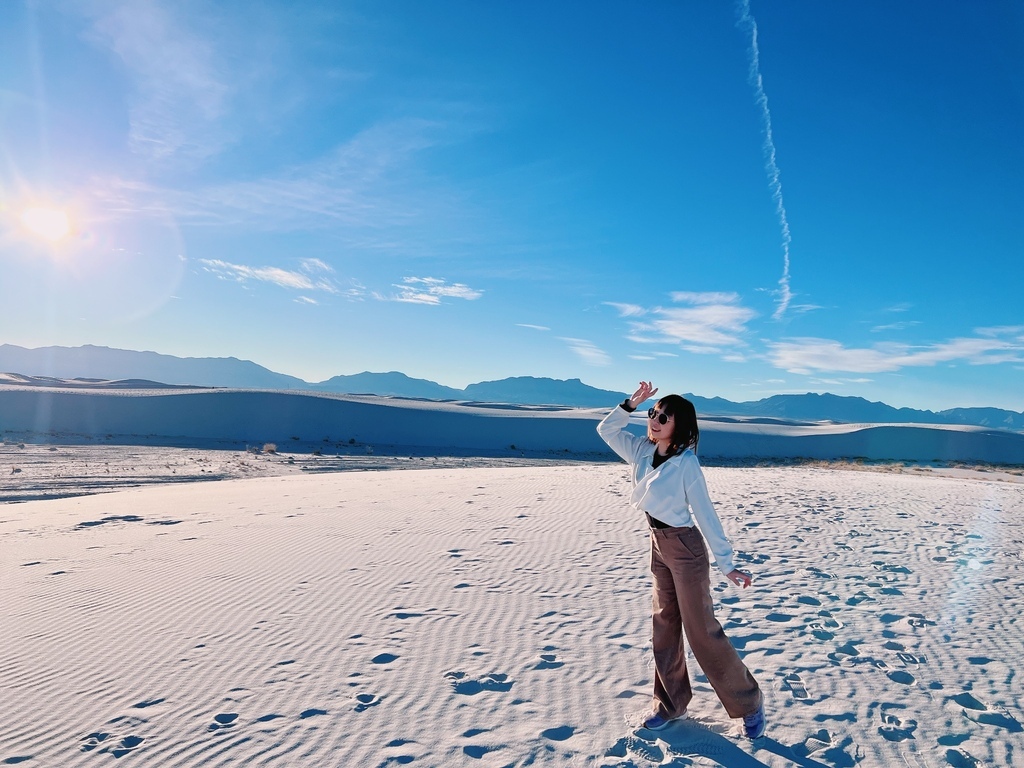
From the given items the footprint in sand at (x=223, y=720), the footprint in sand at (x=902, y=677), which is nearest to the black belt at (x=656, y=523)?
the footprint in sand at (x=902, y=677)

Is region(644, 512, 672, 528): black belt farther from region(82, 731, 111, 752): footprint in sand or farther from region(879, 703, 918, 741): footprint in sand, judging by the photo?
region(82, 731, 111, 752): footprint in sand

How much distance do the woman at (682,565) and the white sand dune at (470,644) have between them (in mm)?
250

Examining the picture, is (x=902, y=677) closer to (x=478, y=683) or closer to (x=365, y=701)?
(x=478, y=683)

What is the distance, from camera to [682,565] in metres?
2.99

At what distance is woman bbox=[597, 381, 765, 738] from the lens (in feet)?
9.73

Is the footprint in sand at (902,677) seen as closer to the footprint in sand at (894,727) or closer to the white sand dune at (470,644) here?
the white sand dune at (470,644)

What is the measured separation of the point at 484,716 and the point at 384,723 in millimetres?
517

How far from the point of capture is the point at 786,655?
13.3ft

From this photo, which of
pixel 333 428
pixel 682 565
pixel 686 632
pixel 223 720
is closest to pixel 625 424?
pixel 682 565

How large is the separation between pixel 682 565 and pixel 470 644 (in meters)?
1.86

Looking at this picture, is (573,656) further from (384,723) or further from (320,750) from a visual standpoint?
(320,750)

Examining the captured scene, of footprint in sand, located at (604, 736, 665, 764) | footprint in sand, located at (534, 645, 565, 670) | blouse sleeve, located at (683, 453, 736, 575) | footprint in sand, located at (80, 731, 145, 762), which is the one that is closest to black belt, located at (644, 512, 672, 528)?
blouse sleeve, located at (683, 453, 736, 575)

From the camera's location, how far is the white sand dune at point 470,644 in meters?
3.05

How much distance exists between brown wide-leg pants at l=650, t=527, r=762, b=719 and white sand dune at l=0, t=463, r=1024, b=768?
0.69ft
